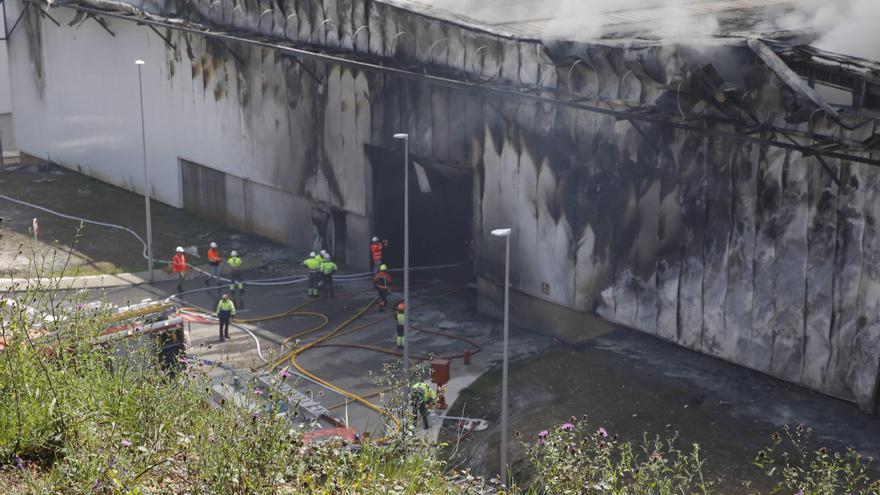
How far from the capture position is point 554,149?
84.1ft

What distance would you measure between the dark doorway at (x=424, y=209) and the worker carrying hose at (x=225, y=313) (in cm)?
606

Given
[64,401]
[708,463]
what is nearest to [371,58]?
[708,463]

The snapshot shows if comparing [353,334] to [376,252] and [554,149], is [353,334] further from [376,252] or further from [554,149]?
[554,149]

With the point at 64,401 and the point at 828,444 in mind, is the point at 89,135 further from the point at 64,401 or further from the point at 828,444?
the point at 64,401

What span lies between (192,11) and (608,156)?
55.5 ft

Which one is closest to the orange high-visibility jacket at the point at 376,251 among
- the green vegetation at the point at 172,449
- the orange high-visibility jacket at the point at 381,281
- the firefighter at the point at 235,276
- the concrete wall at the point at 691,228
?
the orange high-visibility jacket at the point at 381,281

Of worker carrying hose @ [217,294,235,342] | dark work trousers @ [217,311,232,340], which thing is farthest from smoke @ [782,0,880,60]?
dark work trousers @ [217,311,232,340]

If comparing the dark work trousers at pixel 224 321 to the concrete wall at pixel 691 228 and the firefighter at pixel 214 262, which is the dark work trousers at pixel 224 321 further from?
the concrete wall at pixel 691 228

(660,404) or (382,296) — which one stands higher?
(660,404)

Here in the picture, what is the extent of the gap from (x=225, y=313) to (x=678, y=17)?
12305mm

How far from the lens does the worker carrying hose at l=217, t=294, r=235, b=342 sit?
26.3m

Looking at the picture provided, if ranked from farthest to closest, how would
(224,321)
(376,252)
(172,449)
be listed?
(376,252), (224,321), (172,449)

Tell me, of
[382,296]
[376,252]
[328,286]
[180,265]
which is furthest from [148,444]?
[180,265]

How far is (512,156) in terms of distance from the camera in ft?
87.3
